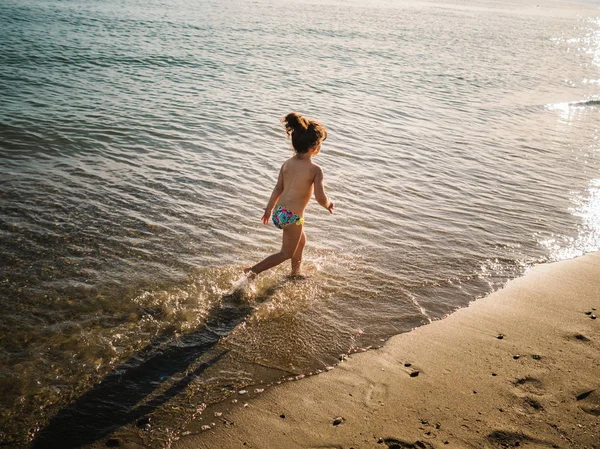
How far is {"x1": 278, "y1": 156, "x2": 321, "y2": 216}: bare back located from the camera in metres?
5.26

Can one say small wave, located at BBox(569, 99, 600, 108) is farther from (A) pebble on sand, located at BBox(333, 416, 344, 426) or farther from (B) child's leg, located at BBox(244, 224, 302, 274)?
(A) pebble on sand, located at BBox(333, 416, 344, 426)

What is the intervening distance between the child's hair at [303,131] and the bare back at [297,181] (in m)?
0.16

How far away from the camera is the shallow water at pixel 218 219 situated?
12.8 ft

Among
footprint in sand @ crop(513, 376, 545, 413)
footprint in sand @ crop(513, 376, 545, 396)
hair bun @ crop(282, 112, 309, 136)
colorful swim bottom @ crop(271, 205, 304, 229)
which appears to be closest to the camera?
footprint in sand @ crop(513, 376, 545, 413)

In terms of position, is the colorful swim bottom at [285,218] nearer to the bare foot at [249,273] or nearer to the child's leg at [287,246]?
the child's leg at [287,246]

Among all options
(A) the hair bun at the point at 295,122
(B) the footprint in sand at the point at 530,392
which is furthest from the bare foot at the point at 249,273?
(B) the footprint in sand at the point at 530,392

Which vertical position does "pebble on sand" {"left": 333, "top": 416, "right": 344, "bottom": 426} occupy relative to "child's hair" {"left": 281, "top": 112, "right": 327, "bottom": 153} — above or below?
below

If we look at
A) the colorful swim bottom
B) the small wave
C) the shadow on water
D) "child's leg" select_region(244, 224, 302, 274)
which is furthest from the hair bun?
the small wave

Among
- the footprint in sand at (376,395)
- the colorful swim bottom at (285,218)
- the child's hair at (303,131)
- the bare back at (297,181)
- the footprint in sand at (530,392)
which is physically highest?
the child's hair at (303,131)

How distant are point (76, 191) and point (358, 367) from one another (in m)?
5.09

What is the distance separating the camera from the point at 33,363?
3.83 m

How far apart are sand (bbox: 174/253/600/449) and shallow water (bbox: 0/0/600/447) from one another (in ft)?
0.92

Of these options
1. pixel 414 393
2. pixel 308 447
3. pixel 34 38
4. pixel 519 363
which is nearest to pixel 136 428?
pixel 308 447

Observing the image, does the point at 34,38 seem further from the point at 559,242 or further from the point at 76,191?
the point at 559,242
